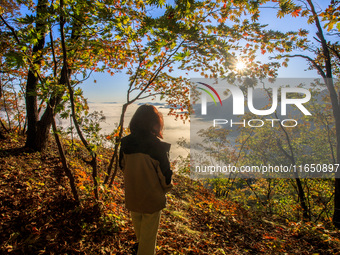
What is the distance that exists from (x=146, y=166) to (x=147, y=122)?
0.54 meters

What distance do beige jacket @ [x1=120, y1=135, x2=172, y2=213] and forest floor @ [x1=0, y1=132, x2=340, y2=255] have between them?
134 centimetres

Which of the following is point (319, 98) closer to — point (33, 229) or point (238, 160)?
point (238, 160)

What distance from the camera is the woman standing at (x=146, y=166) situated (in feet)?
7.93

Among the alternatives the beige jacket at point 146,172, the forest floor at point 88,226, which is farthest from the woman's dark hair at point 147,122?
the forest floor at point 88,226

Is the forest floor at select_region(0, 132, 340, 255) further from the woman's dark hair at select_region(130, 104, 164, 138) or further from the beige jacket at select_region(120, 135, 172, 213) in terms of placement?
the woman's dark hair at select_region(130, 104, 164, 138)

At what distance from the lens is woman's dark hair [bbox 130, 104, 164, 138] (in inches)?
96.9

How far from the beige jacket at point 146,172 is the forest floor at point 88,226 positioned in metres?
1.34

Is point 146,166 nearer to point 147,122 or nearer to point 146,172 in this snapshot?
point 146,172

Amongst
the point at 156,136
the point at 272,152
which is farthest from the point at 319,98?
the point at 156,136

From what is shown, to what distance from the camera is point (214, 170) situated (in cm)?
1681

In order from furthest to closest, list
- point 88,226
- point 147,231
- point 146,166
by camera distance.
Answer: point 88,226 < point 147,231 < point 146,166

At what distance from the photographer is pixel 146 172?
8.05 ft

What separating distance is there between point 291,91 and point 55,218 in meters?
13.8

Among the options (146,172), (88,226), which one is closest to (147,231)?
(146,172)
